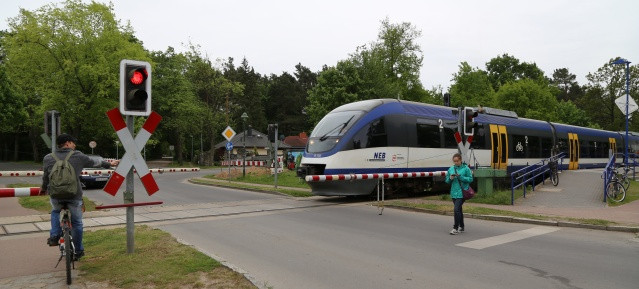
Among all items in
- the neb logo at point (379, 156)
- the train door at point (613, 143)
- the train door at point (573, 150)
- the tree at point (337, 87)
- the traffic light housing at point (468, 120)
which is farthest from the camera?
the tree at point (337, 87)

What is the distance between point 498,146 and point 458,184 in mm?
11611

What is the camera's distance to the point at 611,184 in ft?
45.1

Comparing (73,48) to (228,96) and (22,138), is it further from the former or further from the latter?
(22,138)

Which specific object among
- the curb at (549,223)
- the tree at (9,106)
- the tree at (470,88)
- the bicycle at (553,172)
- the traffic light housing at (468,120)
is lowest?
the curb at (549,223)

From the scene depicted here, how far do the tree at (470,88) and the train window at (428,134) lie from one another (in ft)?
126

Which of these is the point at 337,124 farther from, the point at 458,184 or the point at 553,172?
the point at 553,172

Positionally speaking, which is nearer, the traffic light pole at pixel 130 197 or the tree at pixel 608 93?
the traffic light pole at pixel 130 197

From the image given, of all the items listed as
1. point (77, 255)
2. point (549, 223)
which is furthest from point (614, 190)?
point (77, 255)

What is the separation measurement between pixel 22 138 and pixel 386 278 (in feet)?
242

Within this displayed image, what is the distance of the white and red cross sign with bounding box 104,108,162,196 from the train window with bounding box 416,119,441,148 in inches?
451

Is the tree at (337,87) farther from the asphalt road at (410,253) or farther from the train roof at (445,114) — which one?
the asphalt road at (410,253)

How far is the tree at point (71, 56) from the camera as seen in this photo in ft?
125

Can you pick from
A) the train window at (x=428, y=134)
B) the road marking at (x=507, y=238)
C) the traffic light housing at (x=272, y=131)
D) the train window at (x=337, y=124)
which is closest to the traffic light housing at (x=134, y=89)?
the road marking at (x=507, y=238)

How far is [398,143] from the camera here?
1526cm
